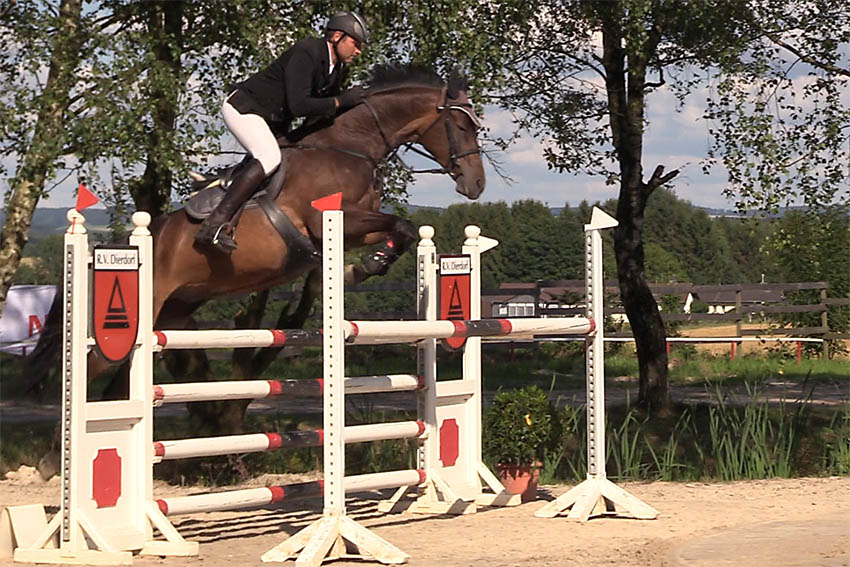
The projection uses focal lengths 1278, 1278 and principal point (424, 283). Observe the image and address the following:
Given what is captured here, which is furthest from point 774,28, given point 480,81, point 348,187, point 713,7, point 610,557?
point 610,557

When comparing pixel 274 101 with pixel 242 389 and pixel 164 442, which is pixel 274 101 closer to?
pixel 242 389

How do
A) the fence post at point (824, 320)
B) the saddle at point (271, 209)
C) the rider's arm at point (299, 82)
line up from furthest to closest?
the fence post at point (824, 320) < the saddle at point (271, 209) < the rider's arm at point (299, 82)

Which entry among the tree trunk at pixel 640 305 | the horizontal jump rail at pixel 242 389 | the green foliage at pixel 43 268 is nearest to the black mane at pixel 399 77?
the horizontal jump rail at pixel 242 389

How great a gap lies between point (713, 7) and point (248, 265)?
189 inches

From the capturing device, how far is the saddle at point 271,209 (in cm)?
589

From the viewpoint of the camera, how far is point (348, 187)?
6.05m

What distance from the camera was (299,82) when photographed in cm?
579

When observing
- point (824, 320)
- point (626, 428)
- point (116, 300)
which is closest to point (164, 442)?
point (116, 300)

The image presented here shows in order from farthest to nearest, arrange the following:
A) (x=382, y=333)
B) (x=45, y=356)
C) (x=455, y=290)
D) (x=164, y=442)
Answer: (x=45, y=356) < (x=455, y=290) < (x=382, y=333) < (x=164, y=442)

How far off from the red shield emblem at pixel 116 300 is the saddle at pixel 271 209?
0.77m

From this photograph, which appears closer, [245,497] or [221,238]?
[245,497]

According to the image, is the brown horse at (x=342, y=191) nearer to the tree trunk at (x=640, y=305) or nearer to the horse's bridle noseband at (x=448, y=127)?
the horse's bridle noseband at (x=448, y=127)

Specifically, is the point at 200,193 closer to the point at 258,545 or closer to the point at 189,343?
the point at 189,343

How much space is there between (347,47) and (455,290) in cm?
146
